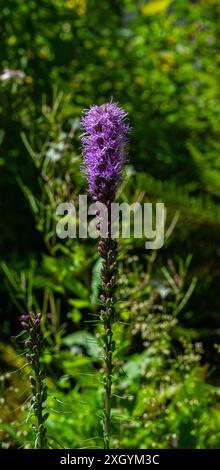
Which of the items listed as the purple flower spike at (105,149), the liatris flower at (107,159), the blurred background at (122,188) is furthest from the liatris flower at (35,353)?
the blurred background at (122,188)

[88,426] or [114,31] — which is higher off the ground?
[114,31]

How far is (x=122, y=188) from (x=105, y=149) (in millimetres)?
1447

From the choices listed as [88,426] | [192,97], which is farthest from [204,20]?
[88,426]

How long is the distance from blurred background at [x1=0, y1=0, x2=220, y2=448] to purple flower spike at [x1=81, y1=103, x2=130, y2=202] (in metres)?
1.27

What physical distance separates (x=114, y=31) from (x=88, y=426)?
113 inches

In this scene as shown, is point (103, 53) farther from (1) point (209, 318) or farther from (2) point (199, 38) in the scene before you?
(1) point (209, 318)

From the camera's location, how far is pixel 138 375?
9.89 feet

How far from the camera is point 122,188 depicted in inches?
124

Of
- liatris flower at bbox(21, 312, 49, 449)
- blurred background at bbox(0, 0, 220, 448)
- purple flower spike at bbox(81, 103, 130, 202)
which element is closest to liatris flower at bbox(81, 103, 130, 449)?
purple flower spike at bbox(81, 103, 130, 202)

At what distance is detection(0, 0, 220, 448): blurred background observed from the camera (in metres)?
3.04

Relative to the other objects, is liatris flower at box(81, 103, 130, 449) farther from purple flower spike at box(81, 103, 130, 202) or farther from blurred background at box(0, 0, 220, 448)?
blurred background at box(0, 0, 220, 448)

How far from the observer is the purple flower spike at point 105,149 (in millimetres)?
1726

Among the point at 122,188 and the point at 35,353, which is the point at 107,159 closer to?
the point at 35,353

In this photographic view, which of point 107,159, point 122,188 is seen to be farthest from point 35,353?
point 122,188
